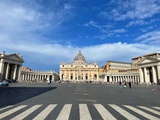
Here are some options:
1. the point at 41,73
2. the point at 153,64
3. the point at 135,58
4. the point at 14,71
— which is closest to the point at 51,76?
the point at 41,73

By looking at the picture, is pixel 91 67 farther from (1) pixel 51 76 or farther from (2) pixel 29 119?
(2) pixel 29 119

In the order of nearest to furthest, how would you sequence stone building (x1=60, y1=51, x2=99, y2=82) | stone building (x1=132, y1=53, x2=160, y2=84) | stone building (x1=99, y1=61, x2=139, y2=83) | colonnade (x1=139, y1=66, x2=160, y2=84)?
stone building (x1=132, y1=53, x2=160, y2=84), colonnade (x1=139, y1=66, x2=160, y2=84), stone building (x1=99, y1=61, x2=139, y2=83), stone building (x1=60, y1=51, x2=99, y2=82)

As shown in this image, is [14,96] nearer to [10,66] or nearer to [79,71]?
[10,66]

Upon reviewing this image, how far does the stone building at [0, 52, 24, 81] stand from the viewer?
63994 mm

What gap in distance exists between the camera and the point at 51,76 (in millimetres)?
121625

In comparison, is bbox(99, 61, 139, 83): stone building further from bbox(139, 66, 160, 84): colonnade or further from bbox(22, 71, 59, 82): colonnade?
bbox(22, 71, 59, 82): colonnade

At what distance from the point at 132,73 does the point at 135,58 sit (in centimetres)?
2735

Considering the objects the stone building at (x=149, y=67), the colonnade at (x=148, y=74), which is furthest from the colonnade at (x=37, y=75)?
the stone building at (x=149, y=67)

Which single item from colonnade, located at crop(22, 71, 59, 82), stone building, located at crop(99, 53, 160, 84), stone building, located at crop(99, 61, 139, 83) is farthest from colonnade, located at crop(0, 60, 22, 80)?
stone building, located at crop(99, 61, 139, 83)

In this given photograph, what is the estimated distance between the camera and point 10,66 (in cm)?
7419

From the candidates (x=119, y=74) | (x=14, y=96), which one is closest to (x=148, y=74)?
(x=119, y=74)

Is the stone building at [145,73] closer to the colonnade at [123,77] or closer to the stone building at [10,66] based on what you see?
the colonnade at [123,77]

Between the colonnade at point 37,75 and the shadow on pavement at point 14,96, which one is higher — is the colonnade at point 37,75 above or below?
above

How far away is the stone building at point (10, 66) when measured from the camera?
6399cm
